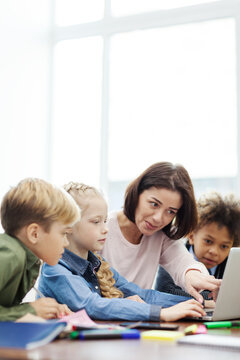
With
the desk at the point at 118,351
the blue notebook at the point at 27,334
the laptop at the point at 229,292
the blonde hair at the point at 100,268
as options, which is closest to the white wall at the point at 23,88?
the blonde hair at the point at 100,268

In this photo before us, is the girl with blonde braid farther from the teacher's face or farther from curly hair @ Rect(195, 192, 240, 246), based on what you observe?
curly hair @ Rect(195, 192, 240, 246)

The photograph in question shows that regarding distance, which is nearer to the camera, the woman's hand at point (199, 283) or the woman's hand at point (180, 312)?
the woman's hand at point (180, 312)

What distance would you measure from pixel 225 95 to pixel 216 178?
64 centimetres

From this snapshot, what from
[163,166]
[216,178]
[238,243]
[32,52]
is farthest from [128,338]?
[32,52]

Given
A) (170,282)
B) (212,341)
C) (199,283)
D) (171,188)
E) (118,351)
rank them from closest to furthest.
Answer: (118,351) < (212,341) < (199,283) < (171,188) < (170,282)

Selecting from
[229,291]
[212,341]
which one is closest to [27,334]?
[212,341]

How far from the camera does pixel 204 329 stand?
1.13m

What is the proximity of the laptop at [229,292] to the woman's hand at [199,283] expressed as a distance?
0.18m

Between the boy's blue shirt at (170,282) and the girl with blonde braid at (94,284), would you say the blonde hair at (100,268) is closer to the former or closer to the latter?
the girl with blonde braid at (94,284)

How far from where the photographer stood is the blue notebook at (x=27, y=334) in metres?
0.80

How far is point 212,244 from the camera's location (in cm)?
233

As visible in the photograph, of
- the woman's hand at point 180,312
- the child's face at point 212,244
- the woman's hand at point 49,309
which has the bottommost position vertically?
the woman's hand at point 180,312

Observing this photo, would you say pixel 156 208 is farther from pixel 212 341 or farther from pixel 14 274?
pixel 212 341

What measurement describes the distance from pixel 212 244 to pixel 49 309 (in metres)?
1.24
